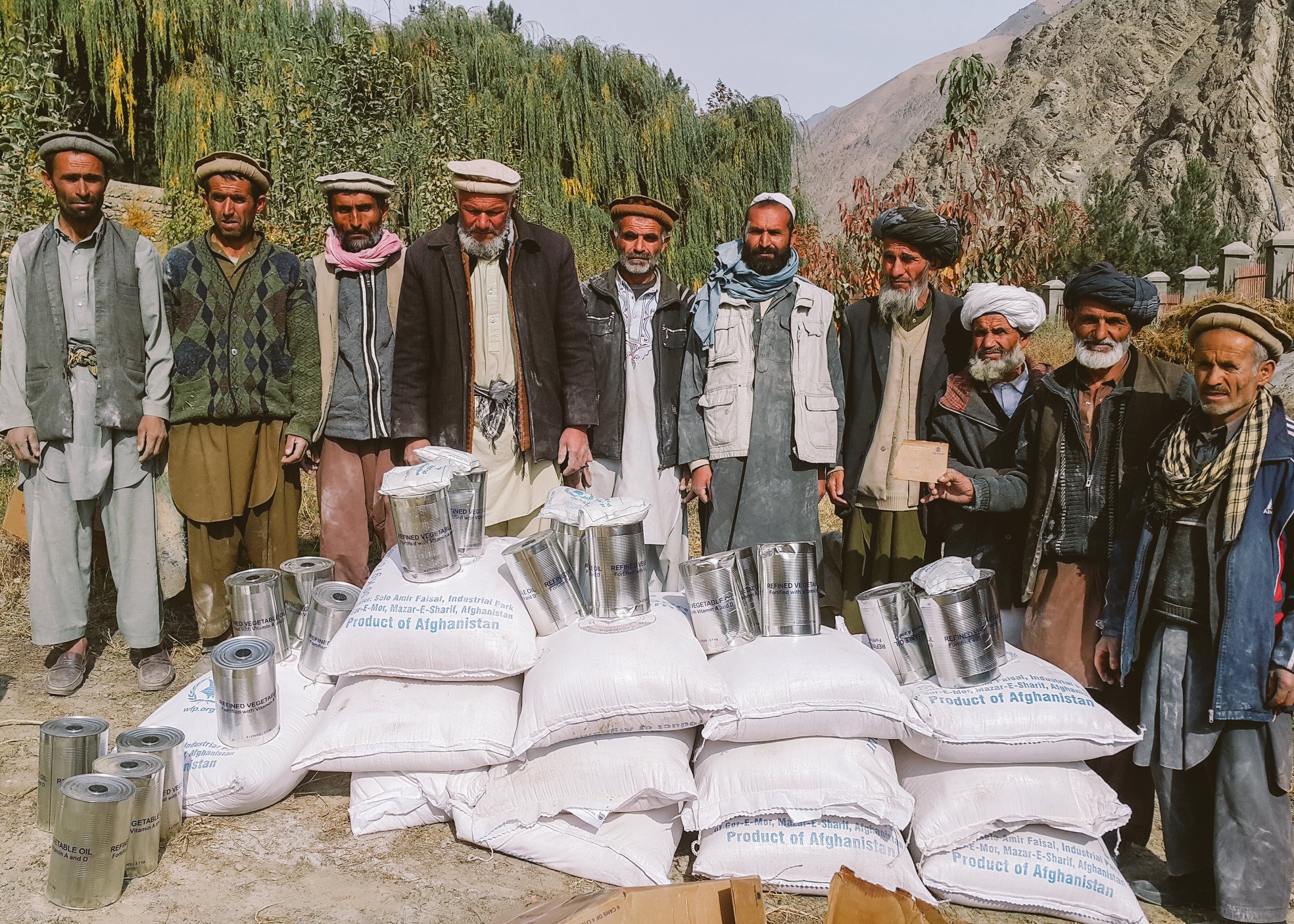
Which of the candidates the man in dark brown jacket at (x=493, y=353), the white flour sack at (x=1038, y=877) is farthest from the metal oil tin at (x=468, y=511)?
the white flour sack at (x=1038, y=877)

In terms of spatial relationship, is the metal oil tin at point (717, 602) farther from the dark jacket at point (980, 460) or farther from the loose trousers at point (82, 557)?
the loose trousers at point (82, 557)

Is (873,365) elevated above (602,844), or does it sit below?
above

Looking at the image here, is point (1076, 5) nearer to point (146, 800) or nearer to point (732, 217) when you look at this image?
point (732, 217)

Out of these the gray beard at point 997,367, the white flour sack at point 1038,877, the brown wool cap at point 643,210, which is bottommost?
the white flour sack at point 1038,877

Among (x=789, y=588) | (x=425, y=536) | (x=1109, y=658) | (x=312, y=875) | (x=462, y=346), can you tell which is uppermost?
(x=462, y=346)

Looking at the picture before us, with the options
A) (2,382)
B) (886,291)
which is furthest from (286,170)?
(886,291)

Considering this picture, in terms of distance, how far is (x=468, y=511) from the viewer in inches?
139

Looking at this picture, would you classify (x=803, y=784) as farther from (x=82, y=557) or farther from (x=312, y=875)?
(x=82, y=557)

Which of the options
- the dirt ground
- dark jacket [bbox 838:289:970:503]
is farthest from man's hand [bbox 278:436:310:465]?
dark jacket [bbox 838:289:970:503]

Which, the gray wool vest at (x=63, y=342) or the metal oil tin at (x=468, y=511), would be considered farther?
the gray wool vest at (x=63, y=342)

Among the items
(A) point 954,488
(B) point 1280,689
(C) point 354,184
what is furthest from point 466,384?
(B) point 1280,689

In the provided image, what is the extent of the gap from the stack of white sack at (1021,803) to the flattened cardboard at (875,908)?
1.56 ft

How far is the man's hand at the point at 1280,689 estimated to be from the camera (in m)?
2.62

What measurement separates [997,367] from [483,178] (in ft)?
7.22
